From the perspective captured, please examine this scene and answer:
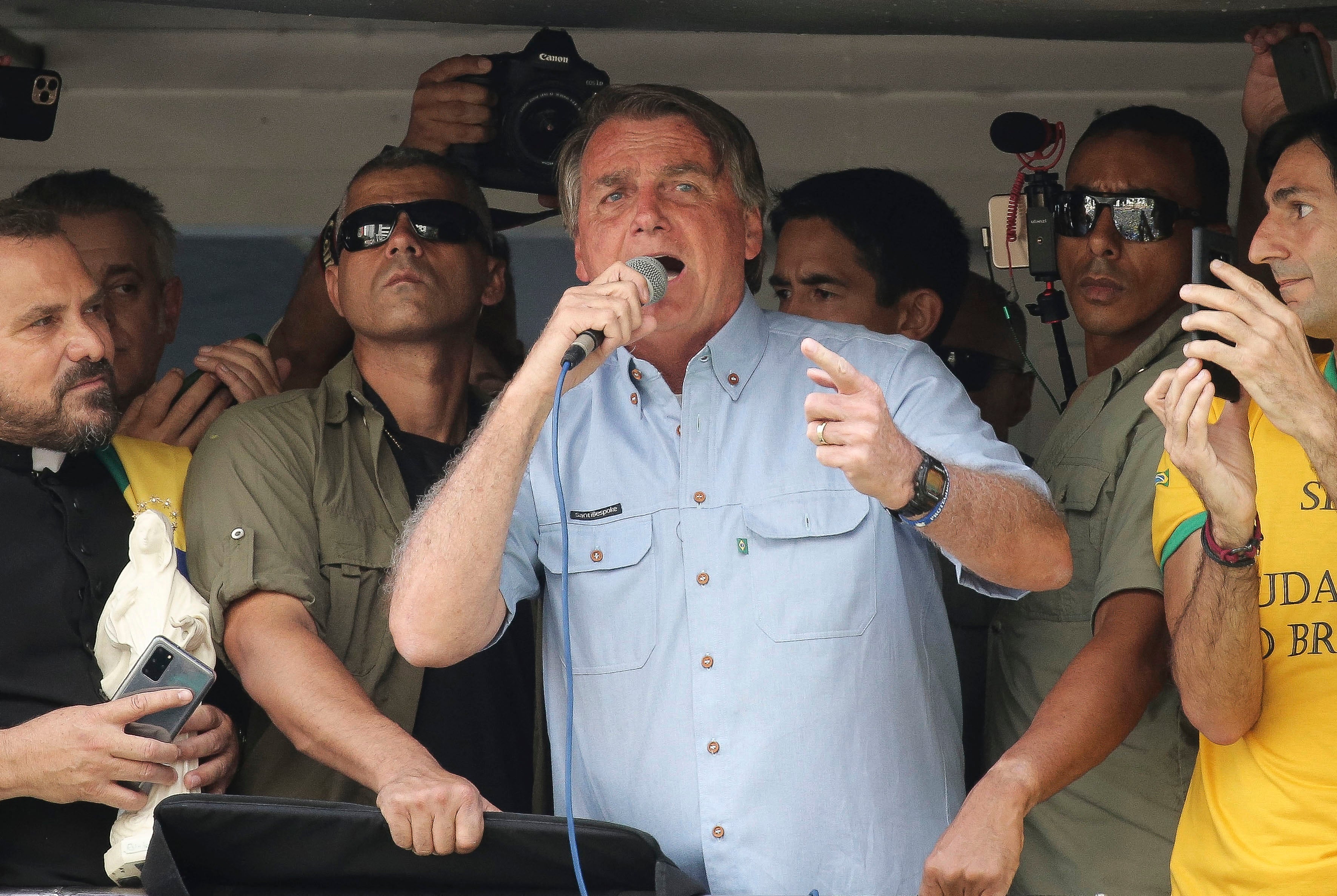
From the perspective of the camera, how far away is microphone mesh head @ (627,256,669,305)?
6.92 ft

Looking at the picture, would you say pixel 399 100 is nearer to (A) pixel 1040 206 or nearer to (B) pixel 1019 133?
(B) pixel 1019 133

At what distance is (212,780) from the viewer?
7.54ft

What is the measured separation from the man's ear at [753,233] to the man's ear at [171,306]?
1566 mm

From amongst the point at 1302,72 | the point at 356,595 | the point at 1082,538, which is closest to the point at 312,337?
the point at 356,595

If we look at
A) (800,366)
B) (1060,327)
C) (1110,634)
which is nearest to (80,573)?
(800,366)

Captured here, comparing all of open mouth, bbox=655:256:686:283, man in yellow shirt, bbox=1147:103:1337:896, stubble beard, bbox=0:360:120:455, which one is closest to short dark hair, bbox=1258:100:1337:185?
man in yellow shirt, bbox=1147:103:1337:896

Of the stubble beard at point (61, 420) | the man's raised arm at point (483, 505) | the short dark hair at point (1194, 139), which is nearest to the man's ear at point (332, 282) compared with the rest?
the stubble beard at point (61, 420)

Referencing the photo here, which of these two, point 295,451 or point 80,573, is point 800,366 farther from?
point 80,573

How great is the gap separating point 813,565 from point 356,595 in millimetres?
881

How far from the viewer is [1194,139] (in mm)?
2926

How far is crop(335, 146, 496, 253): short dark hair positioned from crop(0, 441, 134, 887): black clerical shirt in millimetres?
875

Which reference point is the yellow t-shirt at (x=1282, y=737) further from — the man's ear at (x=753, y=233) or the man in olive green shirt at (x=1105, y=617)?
the man's ear at (x=753, y=233)

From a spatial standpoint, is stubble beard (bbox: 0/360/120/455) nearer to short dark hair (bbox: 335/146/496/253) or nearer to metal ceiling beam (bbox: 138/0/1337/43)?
short dark hair (bbox: 335/146/496/253)

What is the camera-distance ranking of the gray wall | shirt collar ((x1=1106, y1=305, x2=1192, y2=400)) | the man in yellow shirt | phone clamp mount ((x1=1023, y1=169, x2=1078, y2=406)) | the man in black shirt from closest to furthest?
the man in yellow shirt < the man in black shirt < shirt collar ((x1=1106, y1=305, x2=1192, y2=400)) < phone clamp mount ((x1=1023, y1=169, x2=1078, y2=406)) < the gray wall
